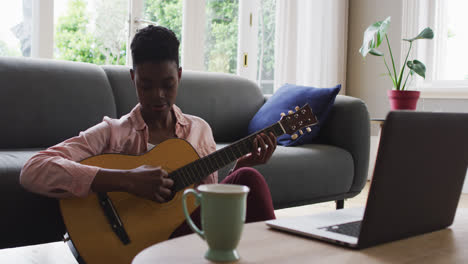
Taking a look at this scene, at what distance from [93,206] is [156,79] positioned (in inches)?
14.5

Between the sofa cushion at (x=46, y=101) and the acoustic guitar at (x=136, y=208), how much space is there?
0.86m

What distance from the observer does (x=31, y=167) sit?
1.17 metres

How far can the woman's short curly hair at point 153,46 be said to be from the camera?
50.9 inches

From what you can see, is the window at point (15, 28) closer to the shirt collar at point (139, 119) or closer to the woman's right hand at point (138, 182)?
the shirt collar at point (139, 119)

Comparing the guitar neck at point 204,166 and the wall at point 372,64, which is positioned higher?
the wall at point 372,64

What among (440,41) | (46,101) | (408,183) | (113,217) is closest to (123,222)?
(113,217)

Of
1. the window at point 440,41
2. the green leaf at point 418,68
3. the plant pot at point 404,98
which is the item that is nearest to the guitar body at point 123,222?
the plant pot at point 404,98

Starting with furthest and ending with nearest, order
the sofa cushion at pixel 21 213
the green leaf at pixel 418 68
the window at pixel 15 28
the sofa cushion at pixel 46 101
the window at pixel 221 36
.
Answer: the window at pixel 221 36 → the green leaf at pixel 418 68 → the window at pixel 15 28 → the sofa cushion at pixel 46 101 → the sofa cushion at pixel 21 213

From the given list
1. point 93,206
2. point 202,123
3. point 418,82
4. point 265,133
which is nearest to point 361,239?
point 265,133

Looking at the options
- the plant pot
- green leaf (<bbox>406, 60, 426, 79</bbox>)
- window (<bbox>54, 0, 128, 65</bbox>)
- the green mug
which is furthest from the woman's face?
green leaf (<bbox>406, 60, 426, 79</bbox>)

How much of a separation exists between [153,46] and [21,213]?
25.5 inches

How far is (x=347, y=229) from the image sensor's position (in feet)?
2.64

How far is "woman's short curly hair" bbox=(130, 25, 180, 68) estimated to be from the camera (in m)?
1.29

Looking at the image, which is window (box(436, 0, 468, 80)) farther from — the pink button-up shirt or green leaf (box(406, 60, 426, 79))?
the pink button-up shirt
